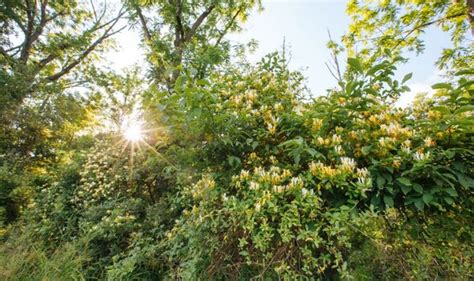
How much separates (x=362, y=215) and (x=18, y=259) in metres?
2.99

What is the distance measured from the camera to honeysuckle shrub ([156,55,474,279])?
1.27 meters

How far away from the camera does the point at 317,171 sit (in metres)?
1.35

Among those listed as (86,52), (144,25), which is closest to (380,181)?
(144,25)

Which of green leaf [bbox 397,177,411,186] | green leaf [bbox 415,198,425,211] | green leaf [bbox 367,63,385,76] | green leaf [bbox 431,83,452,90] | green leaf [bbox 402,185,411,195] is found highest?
green leaf [bbox 367,63,385,76]

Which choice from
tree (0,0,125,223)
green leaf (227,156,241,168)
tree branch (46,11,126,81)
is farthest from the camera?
tree branch (46,11,126,81)

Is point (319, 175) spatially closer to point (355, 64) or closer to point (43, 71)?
point (355, 64)

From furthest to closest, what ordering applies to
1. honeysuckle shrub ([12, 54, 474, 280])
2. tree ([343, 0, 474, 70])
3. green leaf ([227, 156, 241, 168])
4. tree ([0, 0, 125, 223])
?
1. tree ([0, 0, 125, 223])
2. tree ([343, 0, 474, 70])
3. green leaf ([227, 156, 241, 168])
4. honeysuckle shrub ([12, 54, 474, 280])

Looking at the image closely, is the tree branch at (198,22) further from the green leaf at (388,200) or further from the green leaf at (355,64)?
the green leaf at (388,200)

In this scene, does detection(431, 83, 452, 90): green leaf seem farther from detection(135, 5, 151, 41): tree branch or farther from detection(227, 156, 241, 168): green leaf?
detection(135, 5, 151, 41): tree branch

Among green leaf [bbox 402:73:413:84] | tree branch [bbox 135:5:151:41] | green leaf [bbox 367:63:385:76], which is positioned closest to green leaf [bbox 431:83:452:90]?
green leaf [bbox 402:73:413:84]

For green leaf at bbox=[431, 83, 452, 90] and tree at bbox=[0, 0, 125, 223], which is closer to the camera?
green leaf at bbox=[431, 83, 452, 90]

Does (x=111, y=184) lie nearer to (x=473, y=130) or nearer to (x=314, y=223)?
(x=314, y=223)

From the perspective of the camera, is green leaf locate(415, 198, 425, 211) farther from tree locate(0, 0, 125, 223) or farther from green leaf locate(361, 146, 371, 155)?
tree locate(0, 0, 125, 223)

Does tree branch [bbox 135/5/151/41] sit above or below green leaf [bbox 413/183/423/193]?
above
